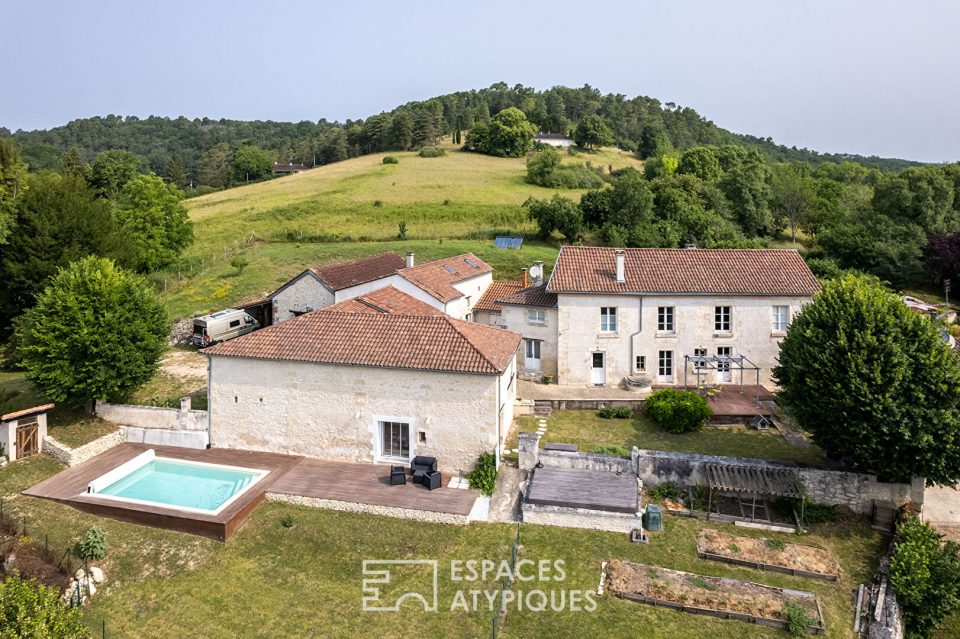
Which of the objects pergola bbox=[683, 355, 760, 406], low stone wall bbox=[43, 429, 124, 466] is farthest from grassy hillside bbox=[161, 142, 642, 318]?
pergola bbox=[683, 355, 760, 406]

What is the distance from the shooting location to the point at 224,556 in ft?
55.8

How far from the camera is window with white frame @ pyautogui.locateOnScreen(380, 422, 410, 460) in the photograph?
70.8ft

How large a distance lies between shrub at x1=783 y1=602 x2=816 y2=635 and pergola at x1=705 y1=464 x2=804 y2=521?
447 cm

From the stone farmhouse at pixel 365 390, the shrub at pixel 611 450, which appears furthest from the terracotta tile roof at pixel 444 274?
the shrub at pixel 611 450

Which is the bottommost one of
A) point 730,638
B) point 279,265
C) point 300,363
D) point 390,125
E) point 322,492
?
point 730,638

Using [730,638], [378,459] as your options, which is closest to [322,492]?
[378,459]

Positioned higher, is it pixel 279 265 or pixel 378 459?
pixel 279 265

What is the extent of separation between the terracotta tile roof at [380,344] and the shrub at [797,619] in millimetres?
10197

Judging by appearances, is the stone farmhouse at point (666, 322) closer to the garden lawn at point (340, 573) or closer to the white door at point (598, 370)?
the white door at point (598, 370)

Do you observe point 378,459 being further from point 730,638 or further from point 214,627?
point 730,638

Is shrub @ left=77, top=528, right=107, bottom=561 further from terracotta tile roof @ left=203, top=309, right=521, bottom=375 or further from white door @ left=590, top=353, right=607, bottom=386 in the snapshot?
white door @ left=590, top=353, right=607, bottom=386

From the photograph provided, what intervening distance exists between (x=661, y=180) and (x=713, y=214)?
8.02m

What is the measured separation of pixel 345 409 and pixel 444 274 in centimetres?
1579

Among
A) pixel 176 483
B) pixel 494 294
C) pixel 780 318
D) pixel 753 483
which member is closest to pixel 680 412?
pixel 753 483
